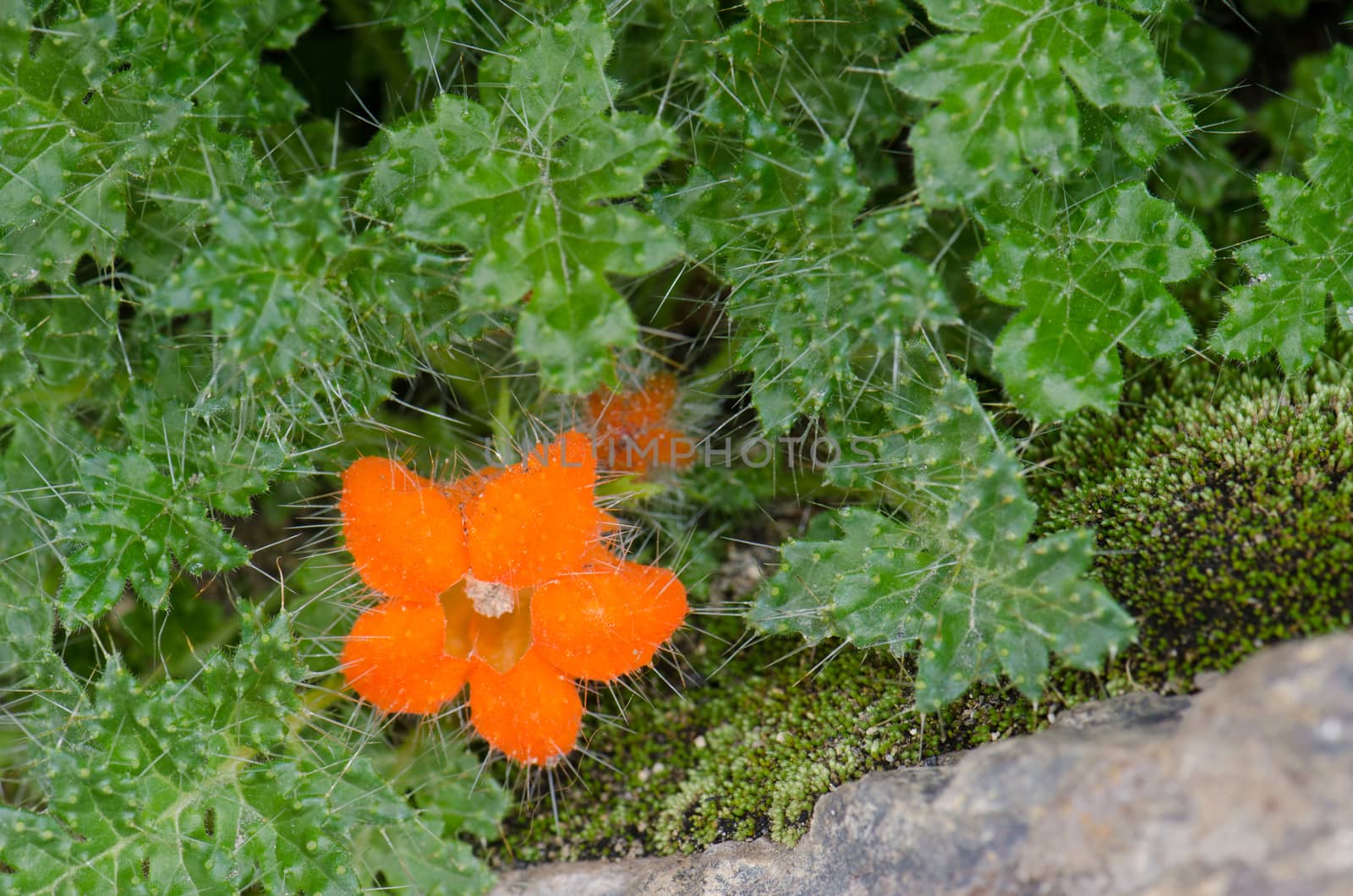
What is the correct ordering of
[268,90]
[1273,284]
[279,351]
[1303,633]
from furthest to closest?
[268,90]
[1273,284]
[279,351]
[1303,633]

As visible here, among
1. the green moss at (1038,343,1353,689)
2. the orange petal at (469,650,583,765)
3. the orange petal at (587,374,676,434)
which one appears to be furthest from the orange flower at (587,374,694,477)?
the green moss at (1038,343,1353,689)

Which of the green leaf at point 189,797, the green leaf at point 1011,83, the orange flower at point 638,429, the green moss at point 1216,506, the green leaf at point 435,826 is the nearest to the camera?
the green moss at point 1216,506

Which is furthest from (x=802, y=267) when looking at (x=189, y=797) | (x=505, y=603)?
(x=189, y=797)

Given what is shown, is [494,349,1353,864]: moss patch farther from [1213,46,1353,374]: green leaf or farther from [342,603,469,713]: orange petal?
[342,603,469,713]: orange petal

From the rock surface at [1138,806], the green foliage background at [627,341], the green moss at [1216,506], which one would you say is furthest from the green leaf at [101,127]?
the green moss at [1216,506]

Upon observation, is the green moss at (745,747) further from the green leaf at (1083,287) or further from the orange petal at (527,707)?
the green leaf at (1083,287)

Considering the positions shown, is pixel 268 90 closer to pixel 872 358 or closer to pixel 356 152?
pixel 356 152

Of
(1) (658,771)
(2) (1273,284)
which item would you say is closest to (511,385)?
(1) (658,771)
